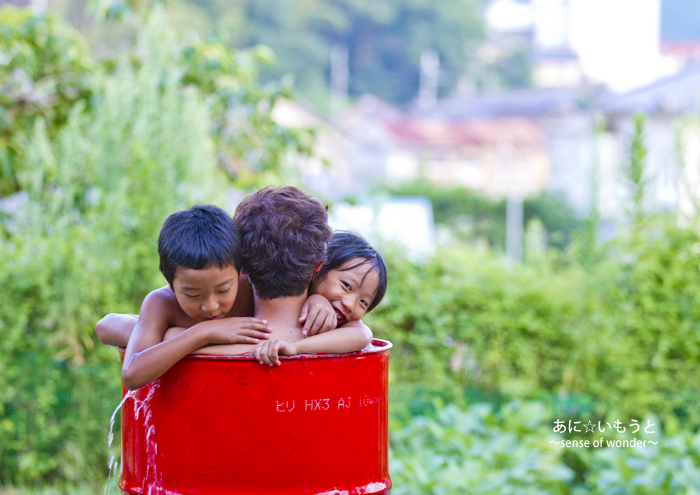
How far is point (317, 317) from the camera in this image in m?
2.05

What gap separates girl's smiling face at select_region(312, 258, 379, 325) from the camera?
2170 millimetres

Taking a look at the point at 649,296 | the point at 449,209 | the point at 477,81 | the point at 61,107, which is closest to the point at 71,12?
the point at 449,209

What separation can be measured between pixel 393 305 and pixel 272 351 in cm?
307

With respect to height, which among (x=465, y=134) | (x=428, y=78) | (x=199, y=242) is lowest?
(x=199, y=242)

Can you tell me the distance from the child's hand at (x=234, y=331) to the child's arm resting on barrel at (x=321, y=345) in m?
0.05

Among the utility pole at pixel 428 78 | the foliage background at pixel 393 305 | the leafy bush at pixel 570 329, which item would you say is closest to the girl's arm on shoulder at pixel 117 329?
the foliage background at pixel 393 305

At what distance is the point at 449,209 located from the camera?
29812 millimetres

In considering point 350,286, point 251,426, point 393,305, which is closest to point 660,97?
point 393,305

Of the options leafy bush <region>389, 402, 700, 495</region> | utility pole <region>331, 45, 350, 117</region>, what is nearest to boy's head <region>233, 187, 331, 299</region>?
leafy bush <region>389, 402, 700, 495</region>

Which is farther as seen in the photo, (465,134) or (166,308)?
(465,134)

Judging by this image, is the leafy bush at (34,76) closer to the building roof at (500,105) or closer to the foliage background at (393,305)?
the foliage background at (393,305)

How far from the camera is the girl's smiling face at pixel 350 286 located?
2170 mm

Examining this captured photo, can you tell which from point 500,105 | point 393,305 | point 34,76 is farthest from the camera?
point 500,105

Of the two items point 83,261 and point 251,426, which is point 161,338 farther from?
point 83,261
